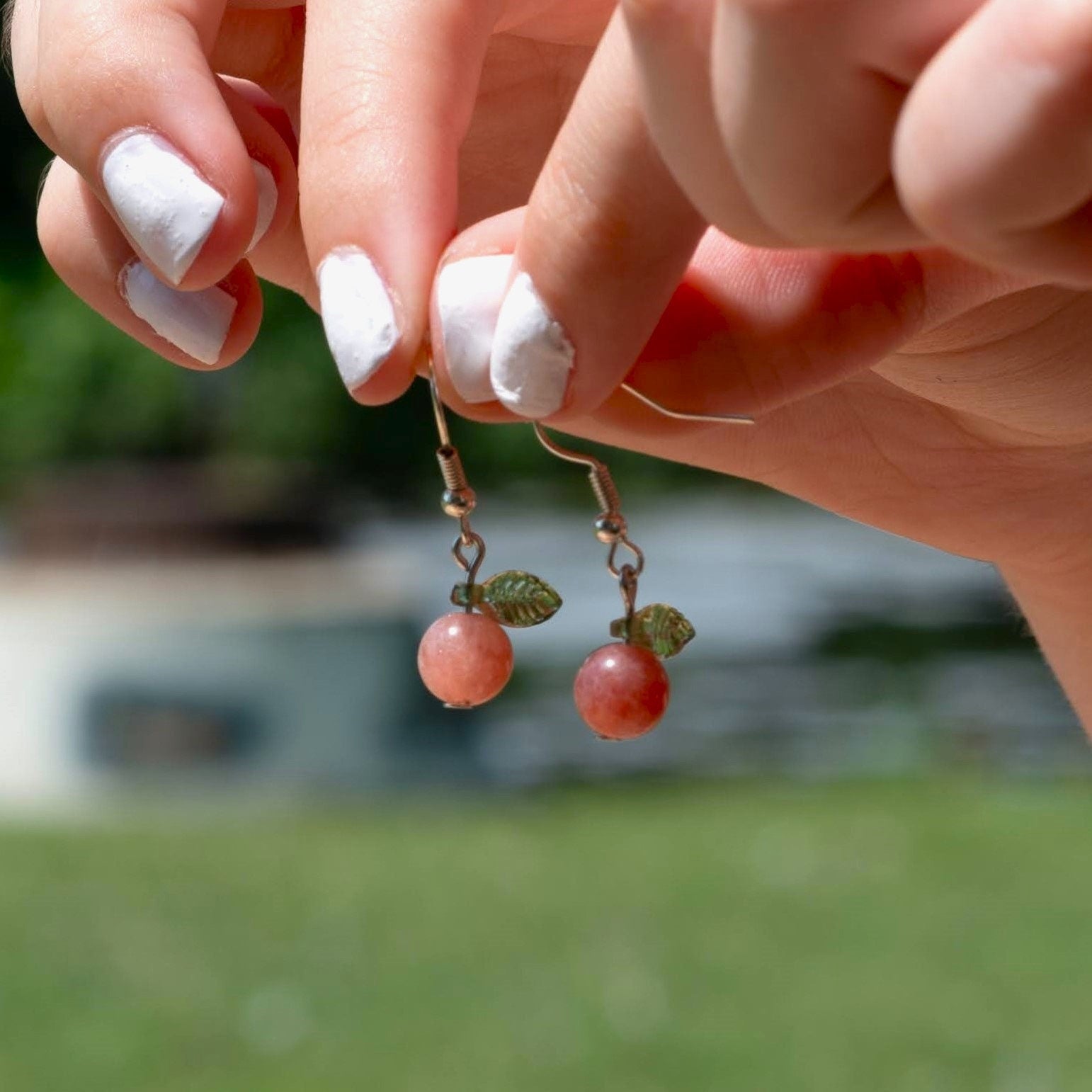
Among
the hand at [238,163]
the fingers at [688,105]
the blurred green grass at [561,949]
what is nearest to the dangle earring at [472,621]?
the hand at [238,163]

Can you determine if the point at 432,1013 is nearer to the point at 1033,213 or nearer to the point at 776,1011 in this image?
the point at 776,1011

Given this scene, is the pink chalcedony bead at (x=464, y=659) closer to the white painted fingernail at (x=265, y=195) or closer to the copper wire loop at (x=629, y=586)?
the copper wire loop at (x=629, y=586)

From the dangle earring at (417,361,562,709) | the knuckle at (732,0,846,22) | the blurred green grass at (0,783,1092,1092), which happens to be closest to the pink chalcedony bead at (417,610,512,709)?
the dangle earring at (417,361,562,709)

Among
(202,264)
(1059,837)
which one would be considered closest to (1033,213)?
(202,264)

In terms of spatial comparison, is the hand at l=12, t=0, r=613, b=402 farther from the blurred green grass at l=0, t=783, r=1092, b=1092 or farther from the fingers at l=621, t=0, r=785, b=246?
the blurred green grass at l=0, t=783, r=1092, b=1092

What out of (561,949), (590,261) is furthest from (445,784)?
(590,261)

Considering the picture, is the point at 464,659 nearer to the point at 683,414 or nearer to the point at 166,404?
the point at 683,414
